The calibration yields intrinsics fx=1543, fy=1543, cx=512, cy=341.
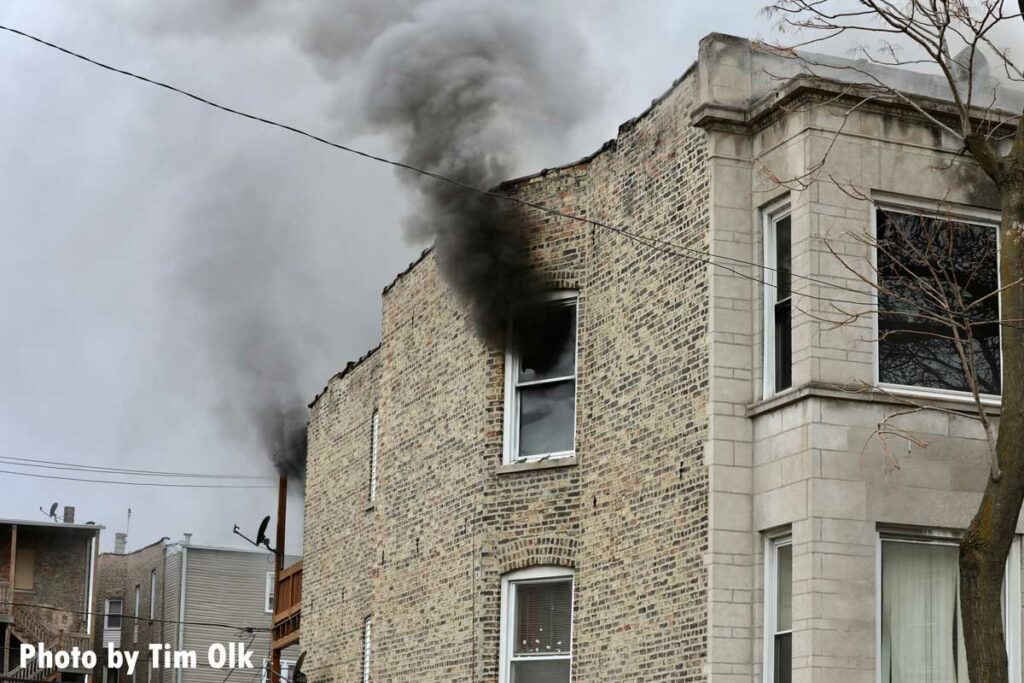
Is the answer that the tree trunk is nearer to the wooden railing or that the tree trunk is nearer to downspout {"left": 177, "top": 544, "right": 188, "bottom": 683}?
the wooden railing

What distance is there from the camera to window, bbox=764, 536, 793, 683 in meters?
14.1

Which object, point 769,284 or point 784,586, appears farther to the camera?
point 769,284

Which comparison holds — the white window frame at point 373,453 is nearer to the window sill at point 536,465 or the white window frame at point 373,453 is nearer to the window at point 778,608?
the window sill at point 536,465

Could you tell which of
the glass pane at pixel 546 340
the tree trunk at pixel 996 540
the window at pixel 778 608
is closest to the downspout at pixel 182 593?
the glass pane at pixel 546 340

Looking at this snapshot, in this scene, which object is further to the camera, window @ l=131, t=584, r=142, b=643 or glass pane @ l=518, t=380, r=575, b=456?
window @ l=131, t=584, r=142, b=643

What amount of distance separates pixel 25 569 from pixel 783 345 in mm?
39534

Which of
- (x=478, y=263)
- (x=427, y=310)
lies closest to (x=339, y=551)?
(x=427, y=310)

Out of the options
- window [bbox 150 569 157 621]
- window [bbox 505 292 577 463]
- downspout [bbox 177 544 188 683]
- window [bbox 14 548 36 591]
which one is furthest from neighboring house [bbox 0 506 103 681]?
window [bbox 505 292 577 463]

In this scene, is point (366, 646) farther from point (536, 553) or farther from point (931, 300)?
point (931, 300)

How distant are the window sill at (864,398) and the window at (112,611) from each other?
45451 millimetres

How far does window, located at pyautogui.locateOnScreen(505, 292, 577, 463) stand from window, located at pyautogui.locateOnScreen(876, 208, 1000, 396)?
4325 mm

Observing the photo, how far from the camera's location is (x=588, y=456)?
16906 millimetres

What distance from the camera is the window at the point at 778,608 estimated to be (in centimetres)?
1407

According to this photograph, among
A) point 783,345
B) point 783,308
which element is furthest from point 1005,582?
point 783,308
